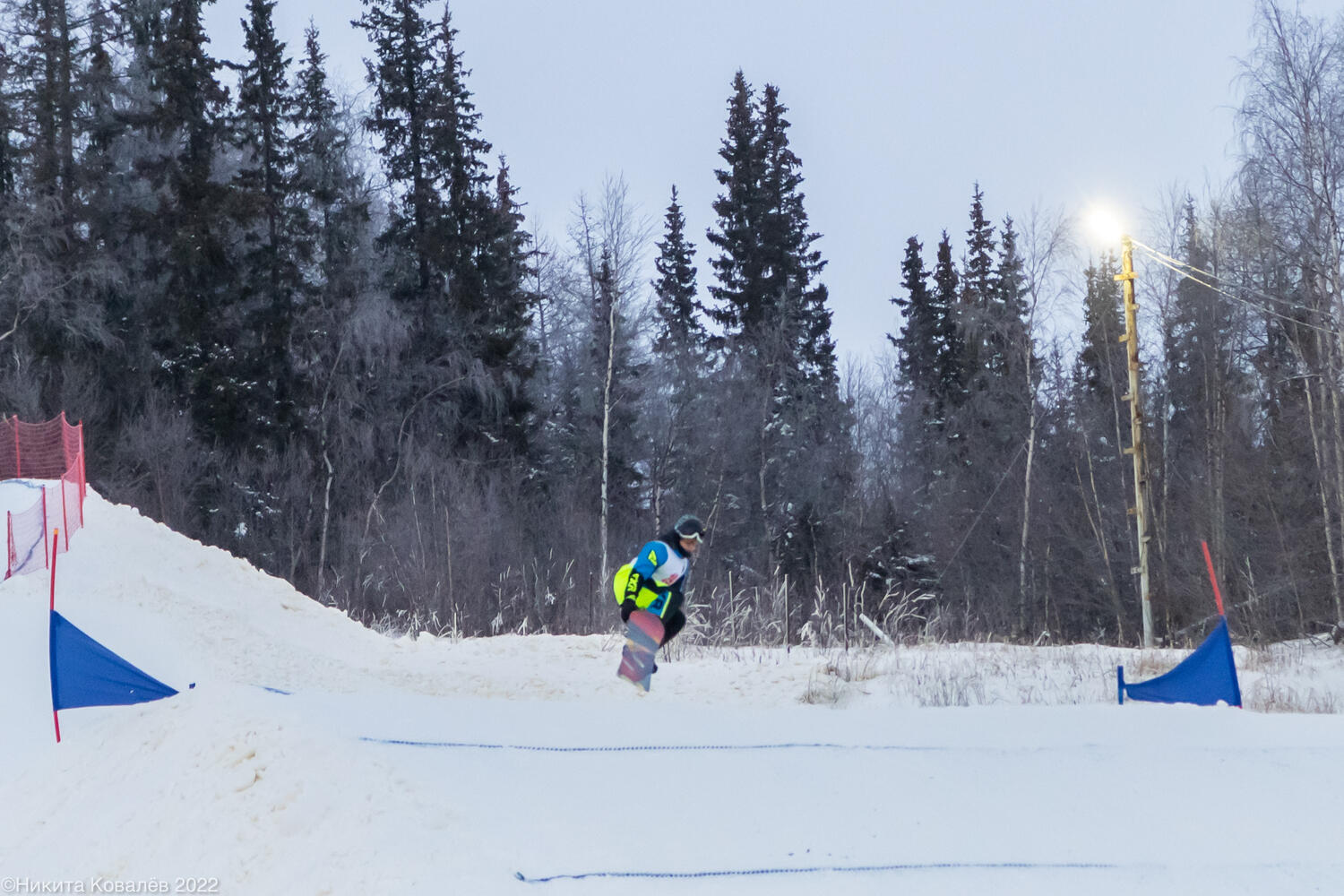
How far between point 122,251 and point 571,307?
15.8 meters

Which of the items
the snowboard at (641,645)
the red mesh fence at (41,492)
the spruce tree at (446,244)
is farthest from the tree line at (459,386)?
the snowboard at (641,645)

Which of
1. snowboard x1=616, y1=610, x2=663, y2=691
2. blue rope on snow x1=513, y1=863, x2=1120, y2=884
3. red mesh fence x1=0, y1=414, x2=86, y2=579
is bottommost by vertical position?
blue rope on snow x1=513, y1=863, x2=1120, y2=884

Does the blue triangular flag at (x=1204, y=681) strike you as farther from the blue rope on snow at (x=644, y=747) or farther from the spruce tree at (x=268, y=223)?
the spruce tree at (x=268, y=223)

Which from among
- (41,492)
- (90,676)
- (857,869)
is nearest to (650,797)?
(857,869)

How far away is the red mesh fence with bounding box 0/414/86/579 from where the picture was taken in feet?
43.0

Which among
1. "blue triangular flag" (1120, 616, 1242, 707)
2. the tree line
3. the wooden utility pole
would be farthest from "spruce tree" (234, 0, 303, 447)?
"blue triangular flag" (1120, 616, 1242, 707)

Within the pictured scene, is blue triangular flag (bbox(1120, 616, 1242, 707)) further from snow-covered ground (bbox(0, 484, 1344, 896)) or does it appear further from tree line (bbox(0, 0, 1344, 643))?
tree line (bbox(0, 0, 1344, 643))

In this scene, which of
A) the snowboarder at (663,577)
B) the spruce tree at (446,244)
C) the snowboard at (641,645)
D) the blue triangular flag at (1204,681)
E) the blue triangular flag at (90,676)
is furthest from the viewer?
the spruce tree at (446,244)

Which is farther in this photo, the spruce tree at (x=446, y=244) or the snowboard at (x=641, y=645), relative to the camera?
the spruce tree at (x=446, y=244)

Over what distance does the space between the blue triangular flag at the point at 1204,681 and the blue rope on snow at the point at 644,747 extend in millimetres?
2583

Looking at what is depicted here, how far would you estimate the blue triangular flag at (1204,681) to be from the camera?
790 cm

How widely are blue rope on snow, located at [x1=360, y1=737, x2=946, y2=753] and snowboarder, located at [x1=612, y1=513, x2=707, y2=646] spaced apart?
107cm

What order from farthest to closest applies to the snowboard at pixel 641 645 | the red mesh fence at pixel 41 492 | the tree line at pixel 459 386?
the tree line at pixel 459 386, the red mesh fence at pixel 41 492, the snowboard at pixel 641 645

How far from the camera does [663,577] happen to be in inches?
283
